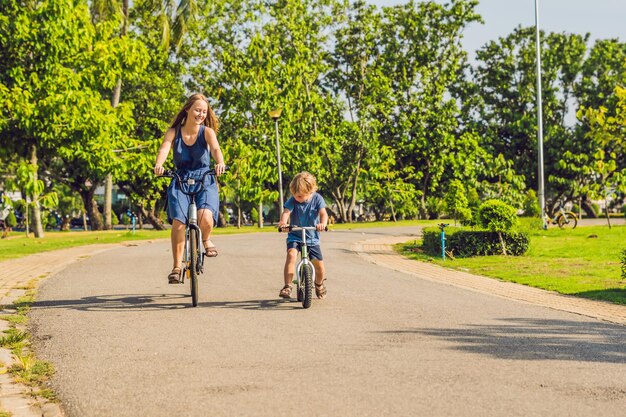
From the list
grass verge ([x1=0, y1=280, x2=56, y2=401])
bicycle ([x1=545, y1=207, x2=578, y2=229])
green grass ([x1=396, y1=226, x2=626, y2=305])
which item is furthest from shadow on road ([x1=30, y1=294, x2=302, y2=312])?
bicycle ([x1=545, y1=207, x2=578, y2=229])

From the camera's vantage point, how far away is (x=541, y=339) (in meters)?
6.52

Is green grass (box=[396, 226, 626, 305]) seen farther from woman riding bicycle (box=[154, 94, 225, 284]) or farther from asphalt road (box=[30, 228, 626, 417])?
woman riding bicycle (box=[154, 94, 225, 284])

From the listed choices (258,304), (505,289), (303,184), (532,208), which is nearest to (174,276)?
(258,304)

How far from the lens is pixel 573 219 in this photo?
3020 centimetres

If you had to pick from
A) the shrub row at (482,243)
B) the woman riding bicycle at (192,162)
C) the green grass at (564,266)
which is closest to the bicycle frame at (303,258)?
the woman riding bicycle at (192,162)

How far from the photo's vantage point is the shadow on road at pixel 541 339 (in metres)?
5.84

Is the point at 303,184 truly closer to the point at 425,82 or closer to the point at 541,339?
the point at 541,339

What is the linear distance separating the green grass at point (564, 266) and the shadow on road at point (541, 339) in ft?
9.48

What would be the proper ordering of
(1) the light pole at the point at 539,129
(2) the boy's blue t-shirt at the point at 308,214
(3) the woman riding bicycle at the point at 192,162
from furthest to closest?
(1) the light pole at the point at 539,129, (2) the boy's blue t-shirt at the point at 308,214, (3) the woman riding bicycle at the point at 192,162

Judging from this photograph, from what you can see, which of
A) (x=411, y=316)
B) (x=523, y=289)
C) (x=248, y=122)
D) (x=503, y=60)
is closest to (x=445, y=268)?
(x=523, y=289)

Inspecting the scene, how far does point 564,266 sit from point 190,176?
8.83 m

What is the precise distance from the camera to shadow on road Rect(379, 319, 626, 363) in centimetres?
584

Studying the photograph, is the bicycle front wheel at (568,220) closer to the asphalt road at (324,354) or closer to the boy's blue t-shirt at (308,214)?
the asphalt road at (324,354)

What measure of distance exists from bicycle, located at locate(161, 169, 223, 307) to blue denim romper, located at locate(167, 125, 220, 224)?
37 millimetres
